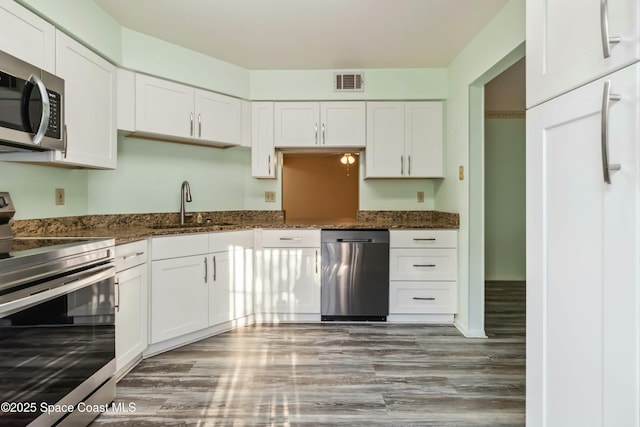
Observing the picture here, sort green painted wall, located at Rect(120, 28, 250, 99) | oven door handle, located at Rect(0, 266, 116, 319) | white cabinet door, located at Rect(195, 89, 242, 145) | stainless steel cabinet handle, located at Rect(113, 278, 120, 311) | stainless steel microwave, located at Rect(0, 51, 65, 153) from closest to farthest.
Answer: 1. oven door handle, located at Rect(0, 266, 116, 319)
2. stainless steel microwave, located at Rect(0, 51, 65, 153)
3. stainless steel cabinet handle, located at Rect(113, 278, 120, 311)
4. green painted wall, located at Rect(120, 28, 250, 99)
5. white cabinet door, located at Rect(195, 89, 242, 145)

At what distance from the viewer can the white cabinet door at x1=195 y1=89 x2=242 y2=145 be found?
302 cm

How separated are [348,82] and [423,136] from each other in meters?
0.90

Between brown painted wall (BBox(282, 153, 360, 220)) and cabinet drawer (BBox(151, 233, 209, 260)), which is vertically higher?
brown painted wall (BBox(282, 153, 360, 220))

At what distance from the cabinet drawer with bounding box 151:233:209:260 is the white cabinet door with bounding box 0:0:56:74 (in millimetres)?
1183

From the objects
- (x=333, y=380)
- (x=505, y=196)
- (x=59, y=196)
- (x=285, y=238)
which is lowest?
(x=333, y=380)

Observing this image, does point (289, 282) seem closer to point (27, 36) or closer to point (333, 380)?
point (333, 380)

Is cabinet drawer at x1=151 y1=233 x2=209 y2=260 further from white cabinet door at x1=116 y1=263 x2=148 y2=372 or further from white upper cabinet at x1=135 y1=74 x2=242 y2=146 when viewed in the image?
white upper cabinet at x1=135 y1=74 x2=242 y2=146

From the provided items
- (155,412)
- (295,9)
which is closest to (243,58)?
(295,9)

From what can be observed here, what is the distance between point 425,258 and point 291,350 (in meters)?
1.43

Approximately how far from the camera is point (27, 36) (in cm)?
175

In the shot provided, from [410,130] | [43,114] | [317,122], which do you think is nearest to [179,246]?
[43,114]
